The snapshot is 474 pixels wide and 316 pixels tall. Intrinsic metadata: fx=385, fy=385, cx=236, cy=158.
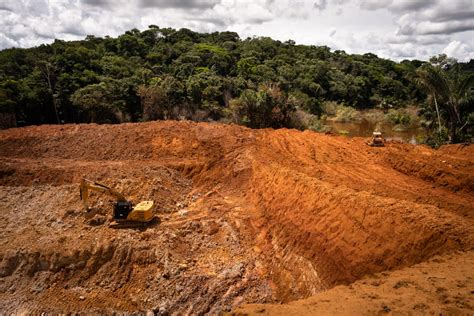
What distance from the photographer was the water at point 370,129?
33494 millimetres

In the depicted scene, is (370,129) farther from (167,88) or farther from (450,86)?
(167,88)

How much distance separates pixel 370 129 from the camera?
36.8 metres

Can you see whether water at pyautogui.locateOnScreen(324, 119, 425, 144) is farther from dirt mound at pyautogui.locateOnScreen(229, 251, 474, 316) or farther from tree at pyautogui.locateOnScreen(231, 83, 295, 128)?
dirt mound at pyautogui.locateOnScreen(229, 251, 474, 316)

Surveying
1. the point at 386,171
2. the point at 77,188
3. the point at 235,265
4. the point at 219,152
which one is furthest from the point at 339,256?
the point at 77,188

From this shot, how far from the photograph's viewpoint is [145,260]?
1109 cm

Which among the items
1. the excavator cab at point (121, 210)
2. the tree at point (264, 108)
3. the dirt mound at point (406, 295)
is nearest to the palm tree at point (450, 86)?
the tree at point (264, 108)

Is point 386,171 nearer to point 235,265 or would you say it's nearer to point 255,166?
point 255,166

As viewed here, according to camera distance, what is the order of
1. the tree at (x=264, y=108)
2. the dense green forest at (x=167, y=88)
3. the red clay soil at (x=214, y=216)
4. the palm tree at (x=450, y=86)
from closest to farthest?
the red clay soil at (x=214, y=216), the palm tree at (x=450, y=86), the dense green forest at (x=167, y=88), the tree at (x=264, y=108)

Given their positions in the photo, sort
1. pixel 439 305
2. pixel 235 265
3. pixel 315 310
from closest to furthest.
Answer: pixel 439 305 < pixel 315 310 < pixel 235 265

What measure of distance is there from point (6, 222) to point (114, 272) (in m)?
5.02

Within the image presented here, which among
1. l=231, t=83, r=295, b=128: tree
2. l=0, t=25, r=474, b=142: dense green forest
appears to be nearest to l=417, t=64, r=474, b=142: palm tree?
l=0, t=25, r=474, b=142: dense green forest

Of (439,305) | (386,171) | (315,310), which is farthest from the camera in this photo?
(386,171)

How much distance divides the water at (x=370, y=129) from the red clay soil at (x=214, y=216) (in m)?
14.8

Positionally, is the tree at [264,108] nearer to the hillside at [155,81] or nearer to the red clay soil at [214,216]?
the hillside at [155,81]
